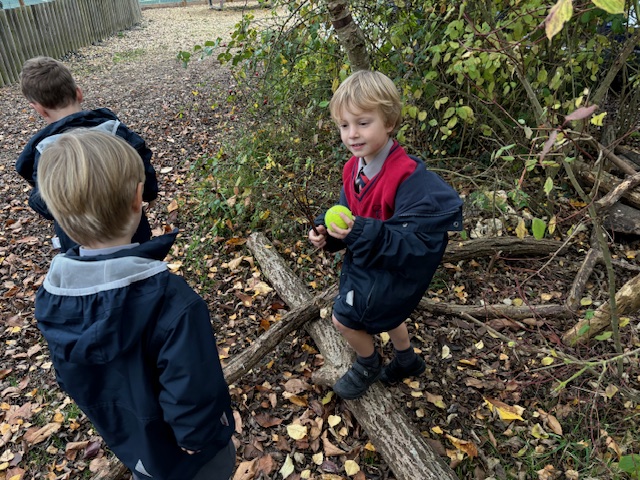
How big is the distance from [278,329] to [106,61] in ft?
36.7

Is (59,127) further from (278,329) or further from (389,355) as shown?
(389,355)

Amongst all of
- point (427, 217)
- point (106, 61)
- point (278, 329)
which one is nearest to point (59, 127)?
point (278, 329)

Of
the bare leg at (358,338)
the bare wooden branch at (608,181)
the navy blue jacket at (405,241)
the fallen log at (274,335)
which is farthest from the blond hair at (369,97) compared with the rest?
the bare wooden branch at (608,181)

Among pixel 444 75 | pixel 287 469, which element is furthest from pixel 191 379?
pixel 444 75

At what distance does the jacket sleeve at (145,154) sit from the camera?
268 cm

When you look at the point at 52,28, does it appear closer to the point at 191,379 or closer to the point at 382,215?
the point at 382,215

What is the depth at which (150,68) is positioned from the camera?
10555 mm

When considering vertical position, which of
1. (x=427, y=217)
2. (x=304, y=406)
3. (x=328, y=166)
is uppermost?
(x=427, y=217)

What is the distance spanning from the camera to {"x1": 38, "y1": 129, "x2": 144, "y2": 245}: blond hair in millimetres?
1333

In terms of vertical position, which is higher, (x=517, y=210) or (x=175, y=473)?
(x=175, y=473)

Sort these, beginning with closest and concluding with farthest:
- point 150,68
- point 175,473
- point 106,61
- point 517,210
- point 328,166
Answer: point 175,473 → point 517,210 → point 328,166 → point 150,68 → point 106,61

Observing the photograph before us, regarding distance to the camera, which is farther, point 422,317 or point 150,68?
point 150,68

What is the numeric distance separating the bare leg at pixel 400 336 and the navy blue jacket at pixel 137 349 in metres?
1.21

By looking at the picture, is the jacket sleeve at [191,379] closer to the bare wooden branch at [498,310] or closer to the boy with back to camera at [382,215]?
the boy with back to camera at [382,215]
